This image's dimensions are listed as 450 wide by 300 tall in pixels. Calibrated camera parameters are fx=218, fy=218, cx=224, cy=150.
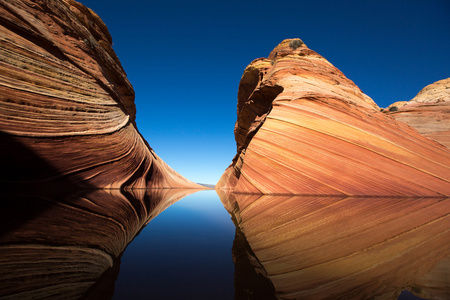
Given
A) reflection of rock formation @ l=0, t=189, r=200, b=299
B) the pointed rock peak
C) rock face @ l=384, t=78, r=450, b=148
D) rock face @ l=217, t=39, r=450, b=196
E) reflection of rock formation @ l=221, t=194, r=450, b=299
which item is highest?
the pointed rock peak

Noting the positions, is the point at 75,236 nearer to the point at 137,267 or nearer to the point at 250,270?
the point at 137,267

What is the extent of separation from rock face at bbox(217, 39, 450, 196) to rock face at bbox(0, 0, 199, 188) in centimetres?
423

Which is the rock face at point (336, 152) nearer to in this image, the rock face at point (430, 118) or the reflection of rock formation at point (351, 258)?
the rock face at point (430, 118)

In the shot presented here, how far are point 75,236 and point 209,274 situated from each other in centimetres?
95

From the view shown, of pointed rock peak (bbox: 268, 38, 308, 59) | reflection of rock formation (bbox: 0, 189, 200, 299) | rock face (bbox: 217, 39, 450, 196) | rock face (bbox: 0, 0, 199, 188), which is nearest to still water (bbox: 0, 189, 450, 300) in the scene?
reflection of rock formation (bbox: 0, 189, 200, 299)

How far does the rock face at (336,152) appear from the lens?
18.3 feet

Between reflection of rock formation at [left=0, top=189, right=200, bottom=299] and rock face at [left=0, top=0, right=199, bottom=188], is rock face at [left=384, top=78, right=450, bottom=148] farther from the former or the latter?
rock face at [left=0, top=0, right=199, bottom=188]

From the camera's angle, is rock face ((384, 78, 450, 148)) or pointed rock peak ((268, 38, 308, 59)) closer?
rock face ((384, 78, 450, 148))

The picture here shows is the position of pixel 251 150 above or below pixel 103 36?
below

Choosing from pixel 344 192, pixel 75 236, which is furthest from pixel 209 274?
pixel 344 192

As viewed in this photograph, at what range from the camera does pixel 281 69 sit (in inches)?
329

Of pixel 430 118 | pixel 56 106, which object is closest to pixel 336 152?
pixel 430 118

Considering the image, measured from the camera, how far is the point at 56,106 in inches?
197

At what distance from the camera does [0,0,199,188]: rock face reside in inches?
170
